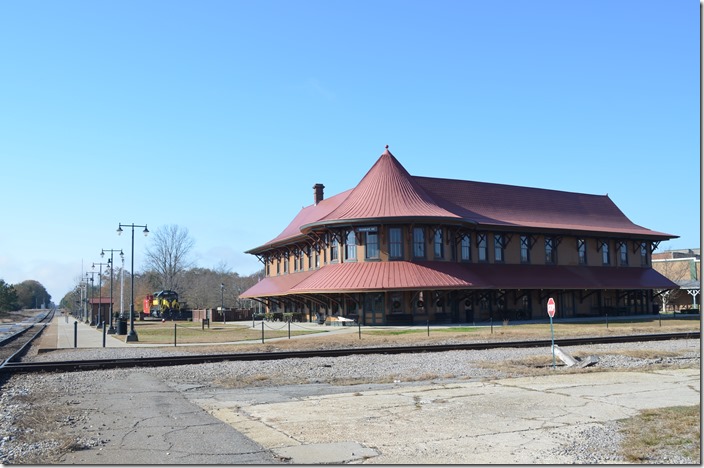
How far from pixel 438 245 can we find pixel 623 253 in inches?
913

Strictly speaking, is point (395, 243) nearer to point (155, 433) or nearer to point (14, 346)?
point (14, 346)

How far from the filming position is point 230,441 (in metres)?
9.82

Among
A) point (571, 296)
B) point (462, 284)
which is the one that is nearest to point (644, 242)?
point (571, 296)

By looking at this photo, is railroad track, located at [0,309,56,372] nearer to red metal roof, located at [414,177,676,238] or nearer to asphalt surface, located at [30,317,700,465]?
asphalt surface, located at [30,317,700,465]

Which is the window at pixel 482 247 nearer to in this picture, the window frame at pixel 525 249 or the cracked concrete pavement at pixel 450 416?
the window frame at pixel 525 249

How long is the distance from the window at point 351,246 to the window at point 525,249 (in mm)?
15504

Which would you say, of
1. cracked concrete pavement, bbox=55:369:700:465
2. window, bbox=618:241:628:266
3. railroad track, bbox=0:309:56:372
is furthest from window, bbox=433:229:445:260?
cracked concrete pavement, bbox=55:369:700:465

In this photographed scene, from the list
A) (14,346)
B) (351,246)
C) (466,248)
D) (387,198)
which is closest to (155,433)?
(14,346)

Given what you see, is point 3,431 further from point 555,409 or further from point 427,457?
point 555,409

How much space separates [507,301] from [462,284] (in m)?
9.14

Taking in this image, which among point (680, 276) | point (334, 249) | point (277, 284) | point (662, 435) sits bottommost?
point (662, 435)

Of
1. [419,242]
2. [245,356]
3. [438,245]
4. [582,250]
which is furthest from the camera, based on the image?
[582,250]

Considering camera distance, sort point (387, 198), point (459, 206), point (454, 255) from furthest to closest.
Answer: point (459, 206) < point (454, 255) < point (387, 198)

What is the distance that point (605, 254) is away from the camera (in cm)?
6141
